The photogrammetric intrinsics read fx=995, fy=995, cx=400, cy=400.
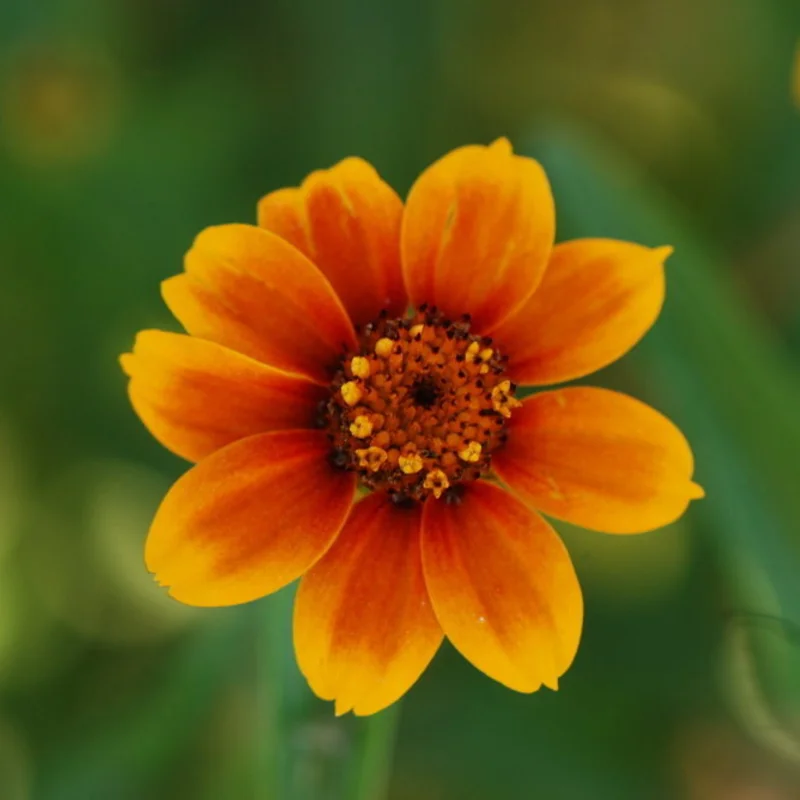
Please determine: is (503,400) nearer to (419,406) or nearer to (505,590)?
(419,406)

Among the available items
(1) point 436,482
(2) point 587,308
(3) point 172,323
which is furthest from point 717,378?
(3) point 172,323

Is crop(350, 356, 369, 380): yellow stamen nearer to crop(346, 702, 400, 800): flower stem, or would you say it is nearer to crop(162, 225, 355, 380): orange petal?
crop(162, 225, 355, 380): orange petal

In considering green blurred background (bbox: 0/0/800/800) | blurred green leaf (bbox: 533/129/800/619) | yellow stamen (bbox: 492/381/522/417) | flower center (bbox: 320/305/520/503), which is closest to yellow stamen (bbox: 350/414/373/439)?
flower center (bbox: 320/305/520/503)

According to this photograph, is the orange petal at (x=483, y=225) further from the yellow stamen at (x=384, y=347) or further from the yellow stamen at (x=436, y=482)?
the yellow stamen at (x=436, y=482)

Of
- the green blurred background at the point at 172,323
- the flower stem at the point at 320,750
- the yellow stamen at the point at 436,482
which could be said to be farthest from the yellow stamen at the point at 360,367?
the green blurred background at the point at 172,323

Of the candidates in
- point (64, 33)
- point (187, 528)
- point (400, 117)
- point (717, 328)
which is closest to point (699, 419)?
point (717, 328)
